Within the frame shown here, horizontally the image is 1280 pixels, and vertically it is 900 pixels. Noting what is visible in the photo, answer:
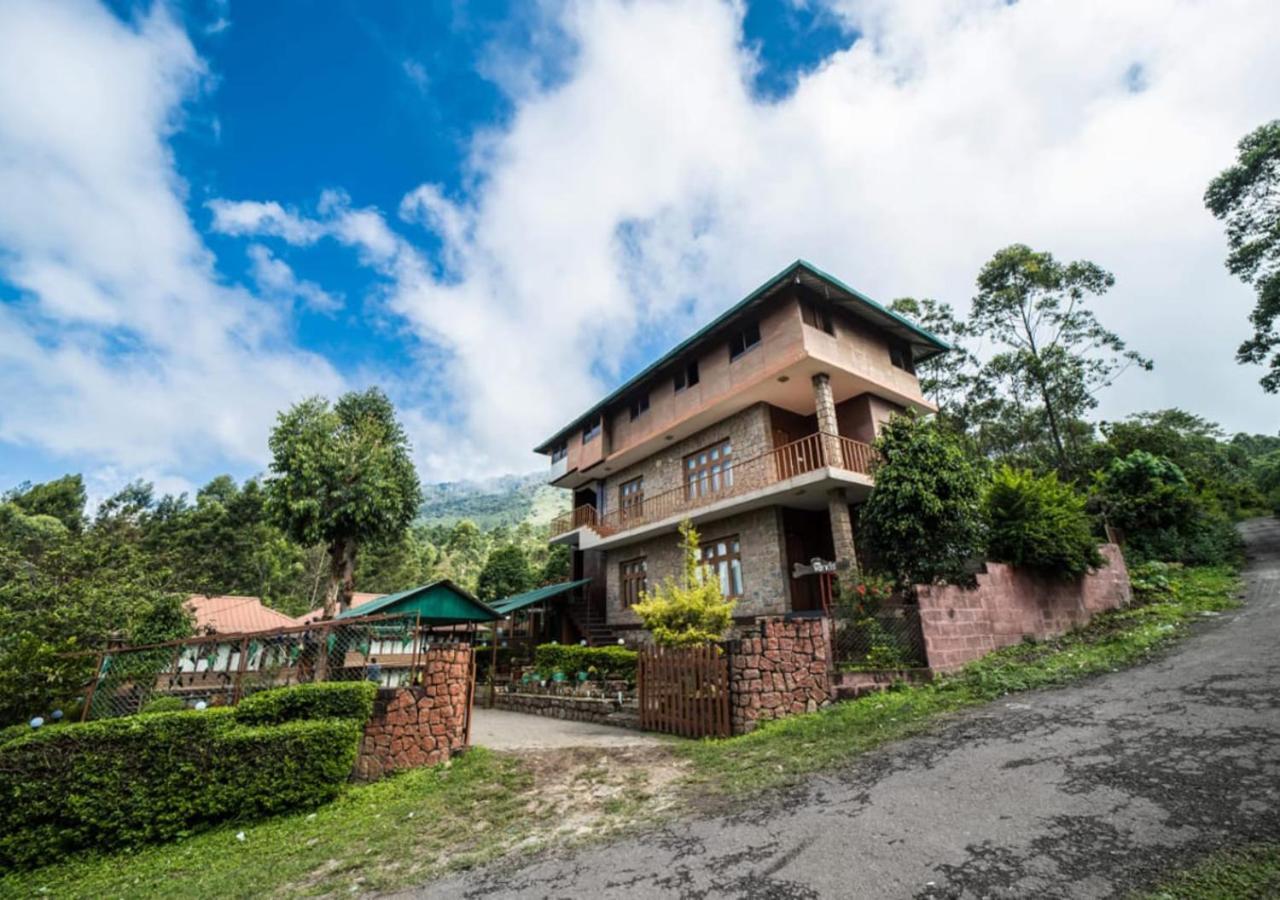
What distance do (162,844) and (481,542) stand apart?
57.6 meters

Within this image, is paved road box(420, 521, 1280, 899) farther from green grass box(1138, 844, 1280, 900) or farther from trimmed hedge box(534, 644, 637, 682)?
trimmed hedge box(534, 644, 637, 682)

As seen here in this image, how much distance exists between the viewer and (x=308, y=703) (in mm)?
7406

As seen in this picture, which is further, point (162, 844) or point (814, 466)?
point (814, 466)

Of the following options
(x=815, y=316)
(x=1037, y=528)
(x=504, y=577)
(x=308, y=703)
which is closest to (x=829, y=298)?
(x=815, y=316)

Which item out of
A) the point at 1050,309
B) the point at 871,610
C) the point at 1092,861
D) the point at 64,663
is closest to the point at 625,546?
the point at 871,610

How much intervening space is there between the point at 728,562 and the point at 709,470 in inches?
117

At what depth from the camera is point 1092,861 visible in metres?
3.44

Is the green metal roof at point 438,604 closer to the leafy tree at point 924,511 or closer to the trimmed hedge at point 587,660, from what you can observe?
the trimmed hedge at point 587,660

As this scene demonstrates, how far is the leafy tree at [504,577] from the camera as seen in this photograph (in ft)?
96.3

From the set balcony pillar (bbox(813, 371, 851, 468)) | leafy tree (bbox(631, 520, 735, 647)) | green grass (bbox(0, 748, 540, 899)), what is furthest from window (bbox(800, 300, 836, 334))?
green grass (bbox(0, 748, 540, 899))

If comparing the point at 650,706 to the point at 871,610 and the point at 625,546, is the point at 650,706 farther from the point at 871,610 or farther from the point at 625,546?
the point at 625,546

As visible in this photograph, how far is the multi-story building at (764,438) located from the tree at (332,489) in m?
7.76

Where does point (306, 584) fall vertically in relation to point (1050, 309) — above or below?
below

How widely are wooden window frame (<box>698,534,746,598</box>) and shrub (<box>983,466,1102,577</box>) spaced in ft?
20.3
